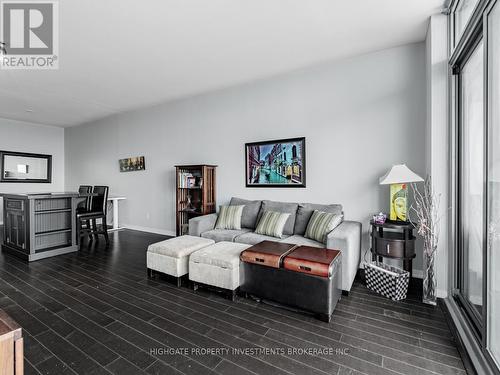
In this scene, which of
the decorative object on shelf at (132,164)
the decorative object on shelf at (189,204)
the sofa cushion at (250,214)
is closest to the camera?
the sofa cushion at (250,214)

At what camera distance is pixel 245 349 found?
1897mm

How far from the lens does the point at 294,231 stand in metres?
3.64

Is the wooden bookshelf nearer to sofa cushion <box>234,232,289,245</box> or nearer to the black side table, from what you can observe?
sofa cushion <box>234,232,289,245</box>

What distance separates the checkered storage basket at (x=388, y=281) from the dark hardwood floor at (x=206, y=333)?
0.11 metres

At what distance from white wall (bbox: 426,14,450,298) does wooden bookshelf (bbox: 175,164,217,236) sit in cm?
332

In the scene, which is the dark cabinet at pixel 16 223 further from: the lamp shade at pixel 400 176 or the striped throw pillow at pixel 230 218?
the lamp shade at pixel 400 176

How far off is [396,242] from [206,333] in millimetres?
2140

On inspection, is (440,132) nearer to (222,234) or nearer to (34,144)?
(222,234)

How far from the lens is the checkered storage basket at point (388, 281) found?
2650mm

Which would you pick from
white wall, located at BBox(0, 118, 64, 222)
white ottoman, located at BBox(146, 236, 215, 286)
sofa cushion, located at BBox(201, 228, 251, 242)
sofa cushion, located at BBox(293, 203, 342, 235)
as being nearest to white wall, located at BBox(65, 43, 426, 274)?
sofa cushion, located at BBox(293, 203, 342, 235)

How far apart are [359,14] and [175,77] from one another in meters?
2.80

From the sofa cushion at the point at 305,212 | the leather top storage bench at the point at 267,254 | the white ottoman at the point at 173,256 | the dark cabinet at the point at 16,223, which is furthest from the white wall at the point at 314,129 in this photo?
the dark cabinet at the point at 16,223

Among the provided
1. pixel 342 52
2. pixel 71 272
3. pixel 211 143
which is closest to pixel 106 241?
pixel 71 272

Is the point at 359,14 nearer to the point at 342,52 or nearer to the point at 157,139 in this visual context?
the point at 342,52
